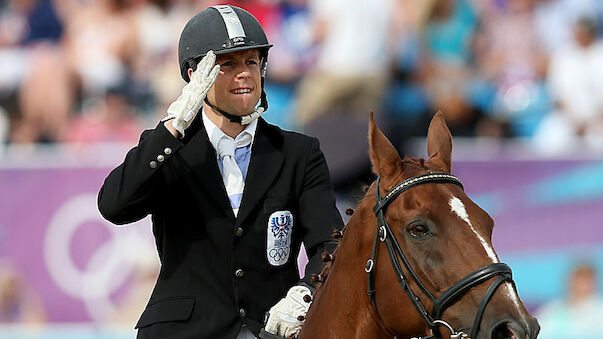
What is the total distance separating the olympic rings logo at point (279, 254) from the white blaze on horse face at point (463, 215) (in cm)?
100

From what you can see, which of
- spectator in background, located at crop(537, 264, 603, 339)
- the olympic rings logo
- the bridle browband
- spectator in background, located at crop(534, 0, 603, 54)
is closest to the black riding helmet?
the olympic rings logo

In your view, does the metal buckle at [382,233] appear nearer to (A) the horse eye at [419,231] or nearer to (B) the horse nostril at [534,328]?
(A) the horse eye at [419,231]

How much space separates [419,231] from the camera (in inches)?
139

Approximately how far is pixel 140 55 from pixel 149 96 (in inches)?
22.6

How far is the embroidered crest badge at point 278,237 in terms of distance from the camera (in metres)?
4.27

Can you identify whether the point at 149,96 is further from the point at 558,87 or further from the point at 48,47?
the point at 558,87

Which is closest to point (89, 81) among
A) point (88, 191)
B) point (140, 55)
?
point (140, 55)

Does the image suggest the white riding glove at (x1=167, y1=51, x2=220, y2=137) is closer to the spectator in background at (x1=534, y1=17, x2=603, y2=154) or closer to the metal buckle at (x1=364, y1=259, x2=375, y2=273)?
the metal buckle at (x1=364, y1=259, x2=375, y2=273)

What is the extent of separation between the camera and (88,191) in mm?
10133

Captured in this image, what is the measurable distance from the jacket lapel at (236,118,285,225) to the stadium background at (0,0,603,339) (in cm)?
493

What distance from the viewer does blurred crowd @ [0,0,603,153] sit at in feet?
34.6

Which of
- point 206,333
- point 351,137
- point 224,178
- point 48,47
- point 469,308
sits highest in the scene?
point 48,47

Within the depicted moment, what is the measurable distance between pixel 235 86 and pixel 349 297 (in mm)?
1044

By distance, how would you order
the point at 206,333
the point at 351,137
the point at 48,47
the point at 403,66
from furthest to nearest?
1. the point at 48,47
2. the point at 403,66
3. the point at 351,137
4. the point at 206,333
